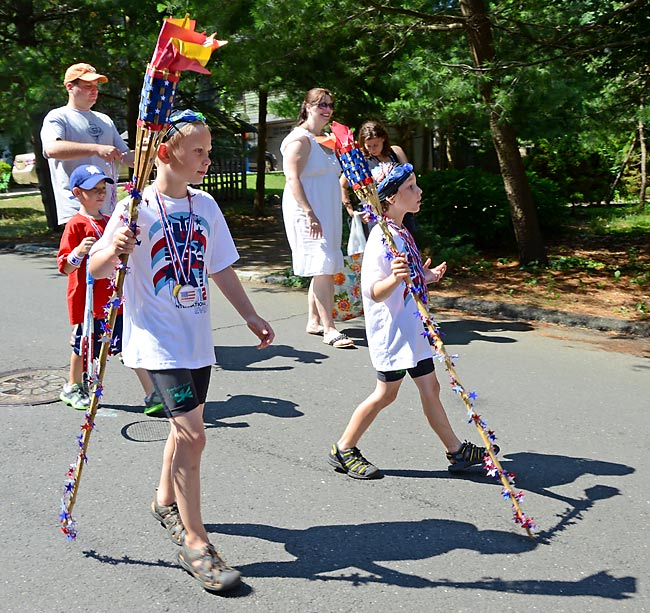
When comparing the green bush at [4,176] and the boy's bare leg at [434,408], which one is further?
the green bush at [4,176]

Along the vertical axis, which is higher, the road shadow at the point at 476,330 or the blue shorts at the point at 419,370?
the blue shorts at the point at 419,370

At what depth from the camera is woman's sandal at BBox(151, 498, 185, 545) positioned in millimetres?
3661

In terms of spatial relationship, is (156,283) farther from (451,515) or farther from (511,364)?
(511,364)

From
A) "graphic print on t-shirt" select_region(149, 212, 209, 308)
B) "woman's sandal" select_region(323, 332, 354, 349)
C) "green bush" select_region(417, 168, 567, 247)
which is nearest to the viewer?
"graphic print on t-shirt" select_region(149, 212, 209, 308)

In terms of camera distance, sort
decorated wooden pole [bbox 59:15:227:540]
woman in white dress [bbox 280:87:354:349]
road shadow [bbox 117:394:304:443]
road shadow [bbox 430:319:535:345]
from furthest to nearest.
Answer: road shadow [bbox 430:319:535:345], woman in white dress [bbox 280:87:354:349], road shadow [bbox 117:394:304:443], decorated wooden pole [bbox 59:15:227:540]

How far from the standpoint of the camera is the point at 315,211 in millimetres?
7293

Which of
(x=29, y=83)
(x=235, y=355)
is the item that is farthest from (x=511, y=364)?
(x=29, y=83)

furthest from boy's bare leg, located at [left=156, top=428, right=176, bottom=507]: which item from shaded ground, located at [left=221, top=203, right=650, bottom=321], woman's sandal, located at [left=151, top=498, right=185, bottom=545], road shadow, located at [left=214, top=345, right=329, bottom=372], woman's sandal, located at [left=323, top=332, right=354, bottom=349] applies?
shaded ground, located at [left=221, top=203, right=650, bottom=321]

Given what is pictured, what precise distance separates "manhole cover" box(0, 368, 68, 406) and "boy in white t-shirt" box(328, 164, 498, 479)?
8.03 ft

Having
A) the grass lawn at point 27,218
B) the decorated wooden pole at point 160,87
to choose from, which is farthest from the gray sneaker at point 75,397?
the grass lawn at point 27,218

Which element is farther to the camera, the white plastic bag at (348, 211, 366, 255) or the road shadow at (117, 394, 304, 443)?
the white plastic bag at (348, 211, 366, 255)

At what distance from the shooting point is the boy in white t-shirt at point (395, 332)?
418 centimetres

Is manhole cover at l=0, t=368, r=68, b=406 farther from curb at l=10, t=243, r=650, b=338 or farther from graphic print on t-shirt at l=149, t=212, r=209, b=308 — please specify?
curb at l=10, t=243, r=650, b=338

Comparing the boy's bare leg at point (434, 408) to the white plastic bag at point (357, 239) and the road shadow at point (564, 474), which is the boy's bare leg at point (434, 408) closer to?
the road shadow at point (564, 474)
